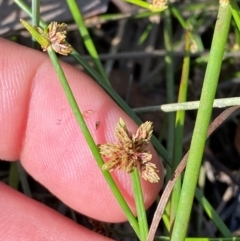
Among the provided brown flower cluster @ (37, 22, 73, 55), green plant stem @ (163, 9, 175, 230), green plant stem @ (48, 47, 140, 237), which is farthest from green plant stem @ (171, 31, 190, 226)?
brown flower cluster @ (37, 22, 73, 55)

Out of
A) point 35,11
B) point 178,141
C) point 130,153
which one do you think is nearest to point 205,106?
point 130,153

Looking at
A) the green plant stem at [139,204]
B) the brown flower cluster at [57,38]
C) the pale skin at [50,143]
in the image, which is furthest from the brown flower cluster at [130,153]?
the pale skin at [50,143]

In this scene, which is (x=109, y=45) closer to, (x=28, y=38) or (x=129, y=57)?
(x=129, y=57)

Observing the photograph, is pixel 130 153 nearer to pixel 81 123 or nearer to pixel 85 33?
pixel 81 123

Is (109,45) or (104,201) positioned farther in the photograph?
(109,45)

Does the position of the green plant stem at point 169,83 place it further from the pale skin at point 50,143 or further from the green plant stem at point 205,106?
the green plant stem at point 205,106

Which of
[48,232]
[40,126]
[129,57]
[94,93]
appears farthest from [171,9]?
[48,232]
